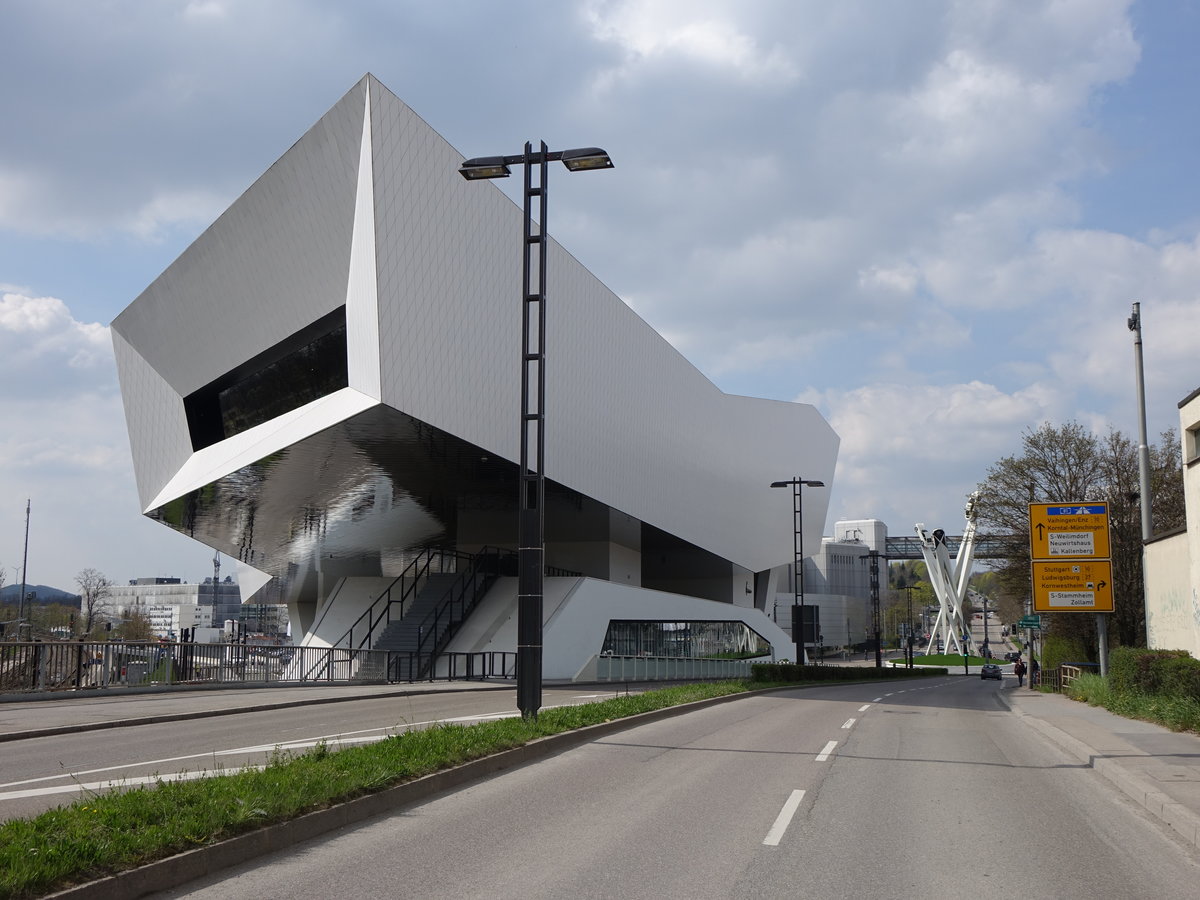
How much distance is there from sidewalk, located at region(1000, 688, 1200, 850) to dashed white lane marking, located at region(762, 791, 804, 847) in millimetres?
3030

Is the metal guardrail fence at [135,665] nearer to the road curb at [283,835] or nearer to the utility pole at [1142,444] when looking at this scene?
the road curb at [283,835]

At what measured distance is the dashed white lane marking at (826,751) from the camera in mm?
12648

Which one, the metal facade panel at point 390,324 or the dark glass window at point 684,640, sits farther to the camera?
the dark glass window at point 684,640

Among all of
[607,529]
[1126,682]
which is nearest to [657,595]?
[607,529]

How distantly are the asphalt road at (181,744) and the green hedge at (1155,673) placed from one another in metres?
11.7

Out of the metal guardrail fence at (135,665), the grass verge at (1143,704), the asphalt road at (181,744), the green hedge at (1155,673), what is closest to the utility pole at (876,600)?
the grass verge at (1143,704)

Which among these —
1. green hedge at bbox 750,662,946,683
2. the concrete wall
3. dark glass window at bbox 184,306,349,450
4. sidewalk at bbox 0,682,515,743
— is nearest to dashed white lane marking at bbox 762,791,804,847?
sidewalk at bbox 0,682,515,743

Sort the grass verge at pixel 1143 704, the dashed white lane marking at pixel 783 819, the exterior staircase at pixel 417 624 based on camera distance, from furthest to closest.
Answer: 1. the exterior staircase at pixel 417 624
2. the grass verge at pixel 1143 704
3. the dashed white lane marking at pixel 783 819

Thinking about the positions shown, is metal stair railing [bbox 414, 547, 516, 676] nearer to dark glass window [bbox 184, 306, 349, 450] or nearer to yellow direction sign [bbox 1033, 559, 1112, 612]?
Result: dark glass window [bbox 184, 306, 349, 450]

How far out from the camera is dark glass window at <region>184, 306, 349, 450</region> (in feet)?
112

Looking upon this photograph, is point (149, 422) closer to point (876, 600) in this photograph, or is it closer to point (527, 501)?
point (527, 501)

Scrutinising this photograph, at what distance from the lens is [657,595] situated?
1812 inches

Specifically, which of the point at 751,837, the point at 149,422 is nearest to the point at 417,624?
the point at 149,422

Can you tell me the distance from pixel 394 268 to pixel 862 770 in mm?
19481
